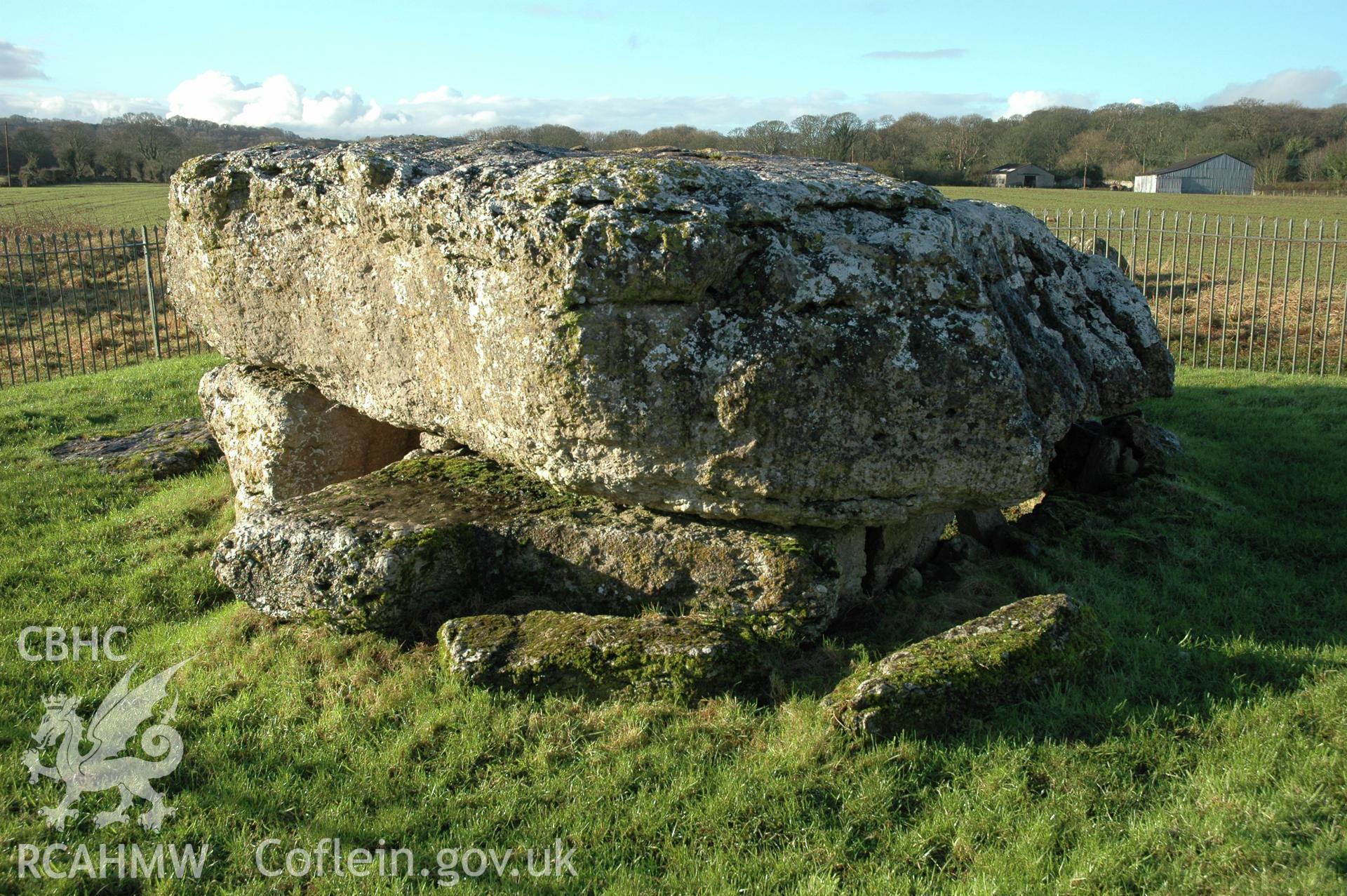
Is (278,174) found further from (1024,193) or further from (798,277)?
(1024,193)

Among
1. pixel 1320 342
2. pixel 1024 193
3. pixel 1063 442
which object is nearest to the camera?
pixel 1063 442

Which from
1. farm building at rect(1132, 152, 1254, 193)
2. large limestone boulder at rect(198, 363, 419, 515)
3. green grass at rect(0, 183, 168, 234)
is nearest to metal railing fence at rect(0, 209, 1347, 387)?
large limestone boulder at rect(198, 363, 419, 515)

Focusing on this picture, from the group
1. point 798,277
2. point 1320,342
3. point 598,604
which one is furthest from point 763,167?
point 1320,342

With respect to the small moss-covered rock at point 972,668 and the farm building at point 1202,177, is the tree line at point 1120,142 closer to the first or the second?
the farm building at point 1202,177

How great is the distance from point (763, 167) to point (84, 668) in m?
5.24

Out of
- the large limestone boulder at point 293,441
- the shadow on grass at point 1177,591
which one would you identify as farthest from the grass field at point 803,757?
the large limestone boulder at point 293,441

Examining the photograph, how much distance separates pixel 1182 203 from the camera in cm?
4809

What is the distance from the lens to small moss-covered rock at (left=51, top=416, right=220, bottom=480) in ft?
30.4

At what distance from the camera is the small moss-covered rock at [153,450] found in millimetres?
9266

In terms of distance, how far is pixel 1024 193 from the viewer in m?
50.3

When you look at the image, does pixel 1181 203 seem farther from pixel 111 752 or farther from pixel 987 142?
pixel 111 752

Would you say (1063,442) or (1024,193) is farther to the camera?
(1024,193)

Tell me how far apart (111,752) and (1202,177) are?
80.7 meters

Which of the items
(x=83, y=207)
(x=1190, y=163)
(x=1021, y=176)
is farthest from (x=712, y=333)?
(x=1190, y=163)
